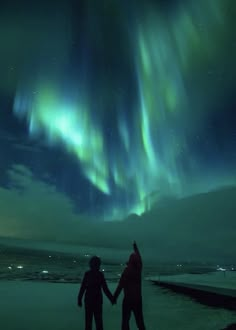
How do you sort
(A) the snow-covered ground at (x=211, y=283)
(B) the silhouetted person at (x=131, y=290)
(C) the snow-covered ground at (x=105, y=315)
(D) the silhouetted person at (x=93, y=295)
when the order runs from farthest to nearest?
(A) the snow-covered ground at (x=211, y=283) < (C) the snow-covered ground at (x=105, y=315) < (B) the silhouetted person at (x=131, y=290) < (D) the silhouetted person at (x=93, y=295)

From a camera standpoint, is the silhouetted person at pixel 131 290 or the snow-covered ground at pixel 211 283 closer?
the silhouetted person at pixel 131 290

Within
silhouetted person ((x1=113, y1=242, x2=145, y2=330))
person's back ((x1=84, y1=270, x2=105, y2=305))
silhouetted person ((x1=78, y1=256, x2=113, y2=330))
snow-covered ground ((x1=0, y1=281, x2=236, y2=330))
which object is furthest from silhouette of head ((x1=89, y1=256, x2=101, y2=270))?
snow-covered ground ((x1=0, y1=281, x2=236, y2=330))

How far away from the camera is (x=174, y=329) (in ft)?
39.7

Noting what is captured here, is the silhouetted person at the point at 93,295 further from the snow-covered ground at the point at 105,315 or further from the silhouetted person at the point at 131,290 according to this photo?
the snow-covered ground at the point at 105,315

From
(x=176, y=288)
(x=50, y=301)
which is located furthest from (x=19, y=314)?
(x=176, y=288)

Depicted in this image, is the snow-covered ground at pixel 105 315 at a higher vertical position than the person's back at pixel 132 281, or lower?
lower

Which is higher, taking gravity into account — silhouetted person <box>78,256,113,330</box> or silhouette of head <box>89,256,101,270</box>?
silhouette of head <box>89,256,101,270</box>

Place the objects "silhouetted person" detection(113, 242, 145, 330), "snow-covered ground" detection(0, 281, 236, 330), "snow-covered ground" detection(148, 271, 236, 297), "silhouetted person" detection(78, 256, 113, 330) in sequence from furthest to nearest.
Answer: "snow-covered ground" detection(148, 271, 236, 297) → "snow-covered ground" detection(0, 281, 236, 330) → "silhouetted person" detection(113, 242, 145, 330) → "silhouetted person" detection(78, 256, 113, 330)

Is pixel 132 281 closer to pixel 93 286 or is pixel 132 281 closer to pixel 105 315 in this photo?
pixel 93 286

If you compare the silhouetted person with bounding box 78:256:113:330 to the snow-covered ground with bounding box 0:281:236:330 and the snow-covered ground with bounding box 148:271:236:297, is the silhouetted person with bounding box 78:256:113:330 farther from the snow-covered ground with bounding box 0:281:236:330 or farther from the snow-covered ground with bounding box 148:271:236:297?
the snow-covered ground with bounding box 148:271:236:297

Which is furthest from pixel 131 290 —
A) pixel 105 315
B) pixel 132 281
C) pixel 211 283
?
pixel 211 283

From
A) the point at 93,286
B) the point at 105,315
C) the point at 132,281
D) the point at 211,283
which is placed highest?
the point at 211,283

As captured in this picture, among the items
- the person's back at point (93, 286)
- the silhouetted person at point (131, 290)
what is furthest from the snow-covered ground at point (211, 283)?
the person's back at point (93, 286)

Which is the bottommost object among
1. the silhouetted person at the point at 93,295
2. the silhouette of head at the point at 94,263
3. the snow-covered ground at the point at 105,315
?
the snow-covered ground at the point at 105,315
